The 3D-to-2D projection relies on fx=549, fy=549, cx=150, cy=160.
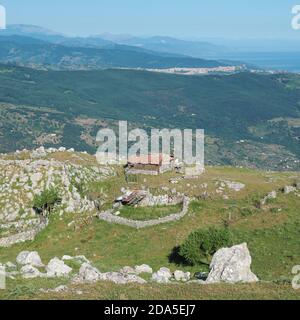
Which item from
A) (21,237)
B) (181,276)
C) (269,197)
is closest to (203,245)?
(181,276)

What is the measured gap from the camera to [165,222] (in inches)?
2335

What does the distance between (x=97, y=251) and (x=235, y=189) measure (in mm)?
20039

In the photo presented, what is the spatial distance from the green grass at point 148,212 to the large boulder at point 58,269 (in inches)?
715

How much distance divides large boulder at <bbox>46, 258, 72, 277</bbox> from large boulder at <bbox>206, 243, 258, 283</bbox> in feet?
35.8

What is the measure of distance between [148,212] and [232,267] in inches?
891

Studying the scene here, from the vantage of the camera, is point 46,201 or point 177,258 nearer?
point 177,258

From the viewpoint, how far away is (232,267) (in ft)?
132

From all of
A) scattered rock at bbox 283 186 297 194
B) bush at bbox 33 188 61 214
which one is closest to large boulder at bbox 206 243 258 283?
scattered rock at bbox 283 186 297 194

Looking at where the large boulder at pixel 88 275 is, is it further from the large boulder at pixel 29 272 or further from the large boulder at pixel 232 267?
the large boulder at pixel 232 267

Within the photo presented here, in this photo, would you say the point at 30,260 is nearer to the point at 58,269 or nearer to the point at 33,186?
the point at 58,269

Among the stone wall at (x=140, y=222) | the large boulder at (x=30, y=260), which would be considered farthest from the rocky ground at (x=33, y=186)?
the large boulder at (x=30, y=260)

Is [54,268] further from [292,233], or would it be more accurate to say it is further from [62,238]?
[292,233]

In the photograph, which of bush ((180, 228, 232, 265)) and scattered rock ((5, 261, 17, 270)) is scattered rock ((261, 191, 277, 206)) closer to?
bush ((180, 228, 232, 265))

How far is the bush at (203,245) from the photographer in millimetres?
48188
